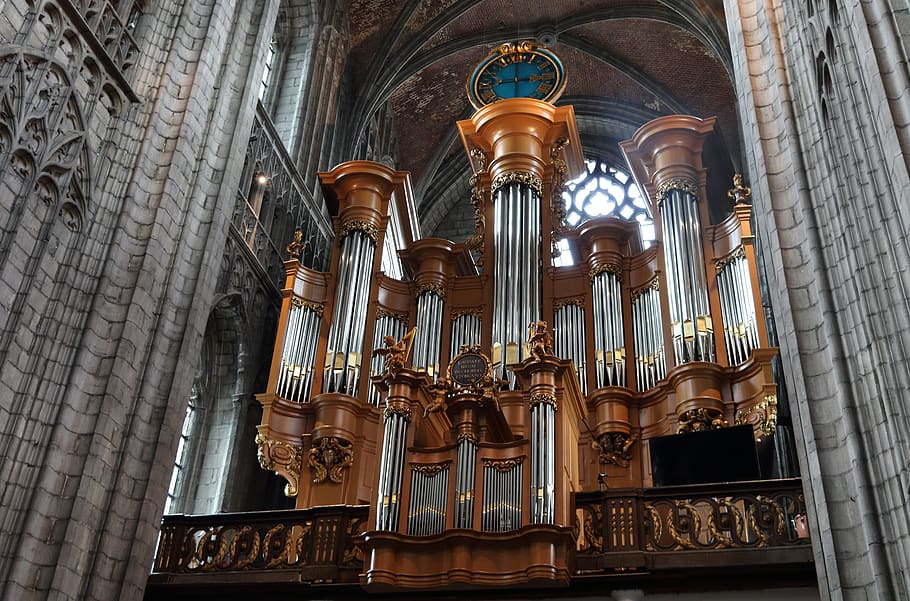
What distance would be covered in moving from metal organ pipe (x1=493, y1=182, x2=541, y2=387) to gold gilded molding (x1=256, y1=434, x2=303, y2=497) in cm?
272

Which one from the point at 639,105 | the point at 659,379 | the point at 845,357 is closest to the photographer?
the point at 845,357

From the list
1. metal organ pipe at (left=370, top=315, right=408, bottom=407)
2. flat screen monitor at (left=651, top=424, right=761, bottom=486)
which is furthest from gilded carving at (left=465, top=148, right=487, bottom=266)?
flat screen monitor at (left=651, top=424, right=761, bottom=486)

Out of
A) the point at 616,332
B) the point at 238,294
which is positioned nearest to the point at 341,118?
the point at 238,294

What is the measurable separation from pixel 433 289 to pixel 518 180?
2.13 m

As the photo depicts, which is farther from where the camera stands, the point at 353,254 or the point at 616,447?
the point at 353,254

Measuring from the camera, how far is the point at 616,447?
Result: 442 inches

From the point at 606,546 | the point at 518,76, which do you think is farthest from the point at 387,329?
the point at 606,546

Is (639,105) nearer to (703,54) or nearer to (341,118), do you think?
(703,54)

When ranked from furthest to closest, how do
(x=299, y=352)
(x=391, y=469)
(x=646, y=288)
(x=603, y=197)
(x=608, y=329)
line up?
(x=603, y=197)
(x=646, y=288)
(x=299, y=352)
(x=608, y=329)
(x=391, y=469)

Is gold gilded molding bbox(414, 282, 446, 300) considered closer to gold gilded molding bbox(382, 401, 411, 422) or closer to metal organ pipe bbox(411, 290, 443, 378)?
metal organ pipe bbox(411, 290, 443, 378)

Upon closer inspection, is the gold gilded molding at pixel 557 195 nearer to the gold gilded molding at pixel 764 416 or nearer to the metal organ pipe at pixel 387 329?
the metal organ pipe at pixel 387 329

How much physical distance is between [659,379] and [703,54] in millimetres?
9560

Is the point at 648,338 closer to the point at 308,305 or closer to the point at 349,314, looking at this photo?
the point at 349,314

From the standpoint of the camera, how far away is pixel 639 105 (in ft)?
67.4
